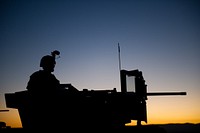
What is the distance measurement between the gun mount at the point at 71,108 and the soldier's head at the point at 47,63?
102 centimetres

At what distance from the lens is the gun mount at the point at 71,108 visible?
4621mm

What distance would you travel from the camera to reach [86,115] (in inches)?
189

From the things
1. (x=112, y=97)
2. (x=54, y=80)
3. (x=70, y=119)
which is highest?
(x=54, y=80)

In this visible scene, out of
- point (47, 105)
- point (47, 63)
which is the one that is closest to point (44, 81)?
point (47, 105)

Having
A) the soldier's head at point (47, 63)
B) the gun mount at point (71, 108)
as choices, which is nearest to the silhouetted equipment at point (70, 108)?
the gun mount at point (71, 108)

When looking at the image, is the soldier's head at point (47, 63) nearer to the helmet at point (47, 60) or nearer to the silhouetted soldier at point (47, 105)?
the helmet at point (47, 60)

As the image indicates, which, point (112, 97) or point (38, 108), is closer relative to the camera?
point (38, 108)

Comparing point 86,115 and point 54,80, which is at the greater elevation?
point 54,80

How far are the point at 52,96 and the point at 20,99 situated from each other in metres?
0.63

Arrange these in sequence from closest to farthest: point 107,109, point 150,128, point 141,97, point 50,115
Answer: point 50,115 → point 107,109 → point 150,128 → point 141,97

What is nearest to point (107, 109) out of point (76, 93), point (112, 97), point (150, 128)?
point (112, 97)

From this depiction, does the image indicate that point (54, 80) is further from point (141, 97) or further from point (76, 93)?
point (141, 97)

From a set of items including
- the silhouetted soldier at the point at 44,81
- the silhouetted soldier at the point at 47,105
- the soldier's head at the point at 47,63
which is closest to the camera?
the silhouetted soldier at the point at 47,105

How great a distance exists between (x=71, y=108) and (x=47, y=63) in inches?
57.3
